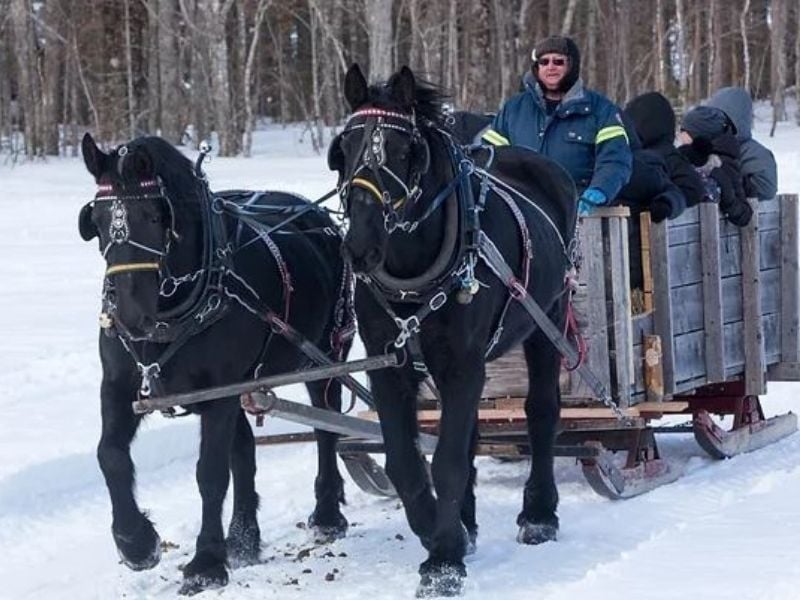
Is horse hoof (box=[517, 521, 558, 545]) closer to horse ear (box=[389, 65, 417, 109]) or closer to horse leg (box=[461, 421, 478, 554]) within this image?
horse leg (box=[461, 421, 478, 554])

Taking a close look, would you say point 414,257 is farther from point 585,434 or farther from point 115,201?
point 585,434

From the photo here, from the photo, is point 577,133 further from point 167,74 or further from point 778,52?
point 778,52

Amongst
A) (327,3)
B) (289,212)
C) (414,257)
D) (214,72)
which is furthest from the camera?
(327,3)

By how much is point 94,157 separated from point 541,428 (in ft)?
8.31

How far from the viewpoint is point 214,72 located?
2509 centimetres

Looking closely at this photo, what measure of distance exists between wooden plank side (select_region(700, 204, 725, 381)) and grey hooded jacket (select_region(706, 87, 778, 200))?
0.95 m

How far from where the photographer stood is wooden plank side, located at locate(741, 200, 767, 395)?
841 cm

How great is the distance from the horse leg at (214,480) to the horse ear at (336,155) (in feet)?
3.58

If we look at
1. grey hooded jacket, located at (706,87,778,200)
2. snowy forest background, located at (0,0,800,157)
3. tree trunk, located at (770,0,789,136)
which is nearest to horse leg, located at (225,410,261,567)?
grey hooded jacket, located at (706,87,778,200)

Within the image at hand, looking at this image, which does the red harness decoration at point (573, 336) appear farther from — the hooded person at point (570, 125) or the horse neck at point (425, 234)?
the horse neck at point (425, 234)

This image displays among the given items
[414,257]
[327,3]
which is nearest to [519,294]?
[414,257]

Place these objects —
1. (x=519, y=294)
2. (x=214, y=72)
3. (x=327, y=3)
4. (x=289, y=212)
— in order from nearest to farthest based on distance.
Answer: (x=519, y=294)
(x=289, y=212)
(x=214, y=72)
(x=327, y=3)

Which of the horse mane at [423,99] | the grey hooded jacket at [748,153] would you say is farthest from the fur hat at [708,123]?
the horse mane at [423,99]

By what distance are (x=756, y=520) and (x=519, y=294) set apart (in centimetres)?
148
